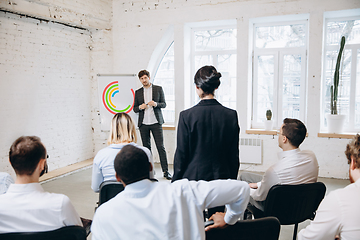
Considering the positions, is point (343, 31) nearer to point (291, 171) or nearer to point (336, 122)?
point (336, 122)

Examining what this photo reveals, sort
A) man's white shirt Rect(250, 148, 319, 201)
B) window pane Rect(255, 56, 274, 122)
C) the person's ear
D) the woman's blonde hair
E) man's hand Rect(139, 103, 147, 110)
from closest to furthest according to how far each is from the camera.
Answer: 1. the person's ear
2. man's white shirt Rect(250, 148, 319, 201)
3. the woman's blonde hair
4. man's hand Rect(139, 103, 147, 110)
5. window pane Rect(255, 56, 274, 122)

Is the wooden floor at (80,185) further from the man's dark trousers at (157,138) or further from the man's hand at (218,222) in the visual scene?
the man's hand at (218,222)

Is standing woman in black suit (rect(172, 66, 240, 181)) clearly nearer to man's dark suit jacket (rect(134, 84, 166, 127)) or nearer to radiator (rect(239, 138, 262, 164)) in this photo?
man's dark suit jacket (rect(134, 84, 166, 127))

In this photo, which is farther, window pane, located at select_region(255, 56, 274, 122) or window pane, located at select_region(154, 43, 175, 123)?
window pane, located at select_region(154, 43, 175, 123)

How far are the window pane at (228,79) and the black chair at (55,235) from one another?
4.52 meters

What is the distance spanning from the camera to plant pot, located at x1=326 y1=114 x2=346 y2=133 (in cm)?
455

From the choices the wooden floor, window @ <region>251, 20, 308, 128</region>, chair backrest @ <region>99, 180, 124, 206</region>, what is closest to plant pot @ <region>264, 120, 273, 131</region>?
window @ <region>251, 20, 308, 128</region>

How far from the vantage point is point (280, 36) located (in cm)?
514

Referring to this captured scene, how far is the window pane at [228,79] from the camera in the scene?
5.48 m

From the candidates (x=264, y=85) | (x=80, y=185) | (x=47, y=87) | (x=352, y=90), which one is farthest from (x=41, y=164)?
(x=352, y=90)

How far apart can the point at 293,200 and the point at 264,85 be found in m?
3.59

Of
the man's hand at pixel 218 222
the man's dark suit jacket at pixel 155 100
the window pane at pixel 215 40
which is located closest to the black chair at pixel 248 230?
the man's hand at pixel 218 222

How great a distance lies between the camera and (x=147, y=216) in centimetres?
118

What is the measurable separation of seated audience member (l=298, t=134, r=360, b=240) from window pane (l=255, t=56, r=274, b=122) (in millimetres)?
4039
